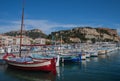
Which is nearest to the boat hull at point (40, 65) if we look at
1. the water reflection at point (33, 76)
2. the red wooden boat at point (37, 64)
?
the red wooden boat at point (37, 64)

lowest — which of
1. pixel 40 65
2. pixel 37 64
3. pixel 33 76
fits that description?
pixel 33 76

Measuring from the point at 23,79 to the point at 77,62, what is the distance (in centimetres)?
2603

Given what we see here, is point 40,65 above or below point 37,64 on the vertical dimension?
below

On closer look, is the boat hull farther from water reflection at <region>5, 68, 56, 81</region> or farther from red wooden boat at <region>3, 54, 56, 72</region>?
water reflection at <region>5, 68, 56, 81</region>

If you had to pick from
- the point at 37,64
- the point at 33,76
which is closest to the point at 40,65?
the point at 37,64

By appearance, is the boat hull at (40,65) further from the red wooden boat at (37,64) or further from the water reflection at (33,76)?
the water reflection at (33,76)

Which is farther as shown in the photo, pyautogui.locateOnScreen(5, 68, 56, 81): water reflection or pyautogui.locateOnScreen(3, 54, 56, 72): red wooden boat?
pyautogui.locateOnScreen(3, 54, 56, 72): red wooden boat

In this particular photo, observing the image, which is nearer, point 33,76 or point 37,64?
point 33,76

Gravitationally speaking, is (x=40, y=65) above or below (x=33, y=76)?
above

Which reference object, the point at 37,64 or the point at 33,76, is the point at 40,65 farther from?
the point at 33,76

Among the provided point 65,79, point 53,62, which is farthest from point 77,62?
point 65,79

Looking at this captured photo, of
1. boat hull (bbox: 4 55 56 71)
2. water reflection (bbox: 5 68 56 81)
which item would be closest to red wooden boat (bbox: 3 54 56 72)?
boat hull (bbox: 4 55 56 71)

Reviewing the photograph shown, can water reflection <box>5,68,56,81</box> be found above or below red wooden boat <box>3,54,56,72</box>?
below

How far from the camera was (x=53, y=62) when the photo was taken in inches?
1531
